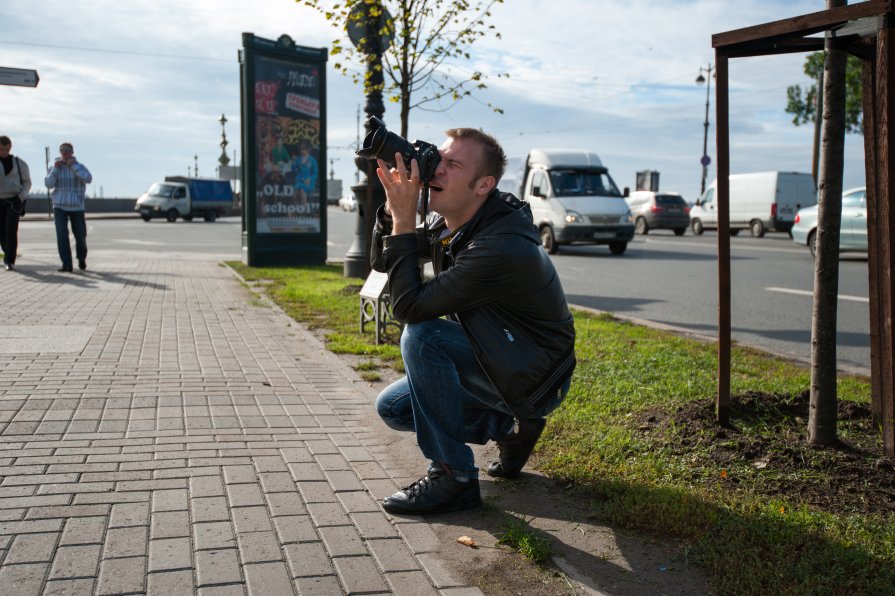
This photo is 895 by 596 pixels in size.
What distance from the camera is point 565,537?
3041 millimetres

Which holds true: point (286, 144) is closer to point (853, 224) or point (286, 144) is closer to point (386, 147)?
point (853, 224)

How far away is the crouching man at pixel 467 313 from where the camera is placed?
3.05 metres

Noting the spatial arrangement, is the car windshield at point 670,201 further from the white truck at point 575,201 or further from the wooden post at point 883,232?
the wooden post at point 883,232

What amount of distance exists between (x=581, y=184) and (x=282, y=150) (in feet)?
26.2

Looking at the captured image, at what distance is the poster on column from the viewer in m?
14.4

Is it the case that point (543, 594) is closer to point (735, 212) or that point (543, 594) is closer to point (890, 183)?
point (890, 183)

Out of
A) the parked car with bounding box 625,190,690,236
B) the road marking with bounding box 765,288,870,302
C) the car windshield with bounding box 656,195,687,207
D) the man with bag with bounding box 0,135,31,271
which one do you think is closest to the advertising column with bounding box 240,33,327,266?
the man with bag with bounding box 0,135,31,271

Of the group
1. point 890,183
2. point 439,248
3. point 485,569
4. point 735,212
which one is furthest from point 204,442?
point 735,212

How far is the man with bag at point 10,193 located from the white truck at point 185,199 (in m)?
30.0

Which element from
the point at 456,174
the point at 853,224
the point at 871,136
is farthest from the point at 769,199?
the point at 456,174

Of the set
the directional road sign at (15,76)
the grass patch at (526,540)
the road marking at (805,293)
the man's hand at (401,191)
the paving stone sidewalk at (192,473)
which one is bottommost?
the grass patch at (526,540)

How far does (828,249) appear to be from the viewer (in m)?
3.75

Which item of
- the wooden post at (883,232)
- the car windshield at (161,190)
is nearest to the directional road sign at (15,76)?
the wooden post at (883,232)

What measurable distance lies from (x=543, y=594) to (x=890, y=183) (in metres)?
2.18
